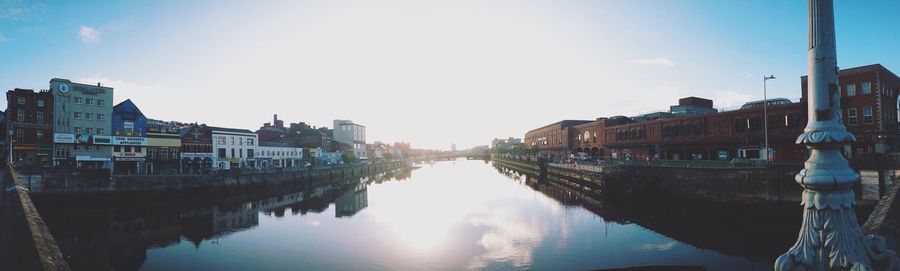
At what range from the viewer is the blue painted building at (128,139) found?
50.3 metres

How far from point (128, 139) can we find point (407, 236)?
157ft

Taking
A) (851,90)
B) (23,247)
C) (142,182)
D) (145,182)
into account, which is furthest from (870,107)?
(142,182)

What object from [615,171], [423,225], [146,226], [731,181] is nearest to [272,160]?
[146,226]

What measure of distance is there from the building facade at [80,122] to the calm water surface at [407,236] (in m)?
15.6

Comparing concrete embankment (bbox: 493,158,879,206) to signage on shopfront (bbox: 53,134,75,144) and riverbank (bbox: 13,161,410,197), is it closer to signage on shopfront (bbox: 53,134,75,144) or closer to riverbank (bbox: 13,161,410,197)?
riverbank (bbox: 13,161,410,197)

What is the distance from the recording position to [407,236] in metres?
24.8

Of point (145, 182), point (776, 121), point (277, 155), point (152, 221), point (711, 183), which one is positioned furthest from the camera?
point (277, 155)

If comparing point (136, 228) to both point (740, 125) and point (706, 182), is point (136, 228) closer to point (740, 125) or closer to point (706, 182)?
point (706, 182)

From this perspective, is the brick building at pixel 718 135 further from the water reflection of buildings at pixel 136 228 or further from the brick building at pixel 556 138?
the water reflection of buildings at pixel 136 228

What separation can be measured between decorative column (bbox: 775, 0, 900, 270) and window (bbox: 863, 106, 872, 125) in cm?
3778

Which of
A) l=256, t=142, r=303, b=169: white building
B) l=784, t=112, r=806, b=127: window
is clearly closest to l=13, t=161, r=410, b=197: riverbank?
l=256, t=142, r=303, b=169: white building

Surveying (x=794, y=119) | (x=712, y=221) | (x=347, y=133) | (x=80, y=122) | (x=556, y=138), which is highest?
(x=347, y=133)

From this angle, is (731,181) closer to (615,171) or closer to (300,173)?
(615,171)

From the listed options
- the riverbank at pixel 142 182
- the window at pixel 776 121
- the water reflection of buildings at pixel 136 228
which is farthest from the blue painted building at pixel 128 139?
the window at pixel 776 121
